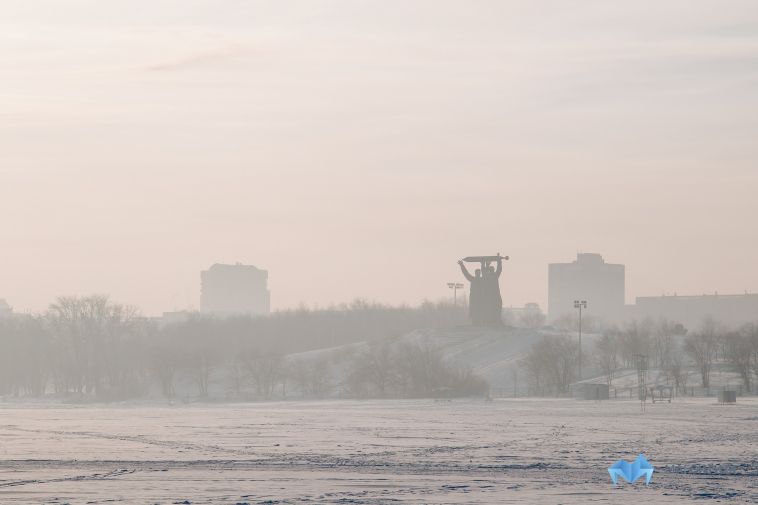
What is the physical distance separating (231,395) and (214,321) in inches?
2711

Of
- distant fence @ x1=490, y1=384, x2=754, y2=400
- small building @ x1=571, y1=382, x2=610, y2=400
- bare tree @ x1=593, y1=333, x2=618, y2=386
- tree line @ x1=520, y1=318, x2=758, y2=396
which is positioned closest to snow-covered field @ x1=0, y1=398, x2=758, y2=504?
small building @ x1=571, y1=382, x2=610, y2=400

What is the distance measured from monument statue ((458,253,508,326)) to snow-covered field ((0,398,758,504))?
5184 cm

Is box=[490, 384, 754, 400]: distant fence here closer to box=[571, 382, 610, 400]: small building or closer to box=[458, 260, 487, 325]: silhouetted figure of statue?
box=[571, 382, 610, 400]: small building

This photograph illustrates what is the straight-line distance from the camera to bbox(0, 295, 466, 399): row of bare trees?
105m

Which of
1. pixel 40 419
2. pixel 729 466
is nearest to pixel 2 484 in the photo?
pixel 729 466

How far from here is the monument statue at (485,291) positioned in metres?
107

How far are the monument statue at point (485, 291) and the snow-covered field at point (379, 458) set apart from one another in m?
51.8

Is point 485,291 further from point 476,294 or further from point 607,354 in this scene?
point 607,354

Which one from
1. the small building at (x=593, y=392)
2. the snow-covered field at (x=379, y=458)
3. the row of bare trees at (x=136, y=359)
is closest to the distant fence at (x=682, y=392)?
the small building at (x=593, y=392)

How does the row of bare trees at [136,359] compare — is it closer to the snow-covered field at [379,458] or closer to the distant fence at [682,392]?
the distant fence at [682,392]

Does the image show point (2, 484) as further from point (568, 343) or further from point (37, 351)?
Result: point (37, 351)

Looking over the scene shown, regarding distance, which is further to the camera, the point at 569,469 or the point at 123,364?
the point at 123,364

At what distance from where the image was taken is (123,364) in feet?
370

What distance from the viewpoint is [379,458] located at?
32.7 m
